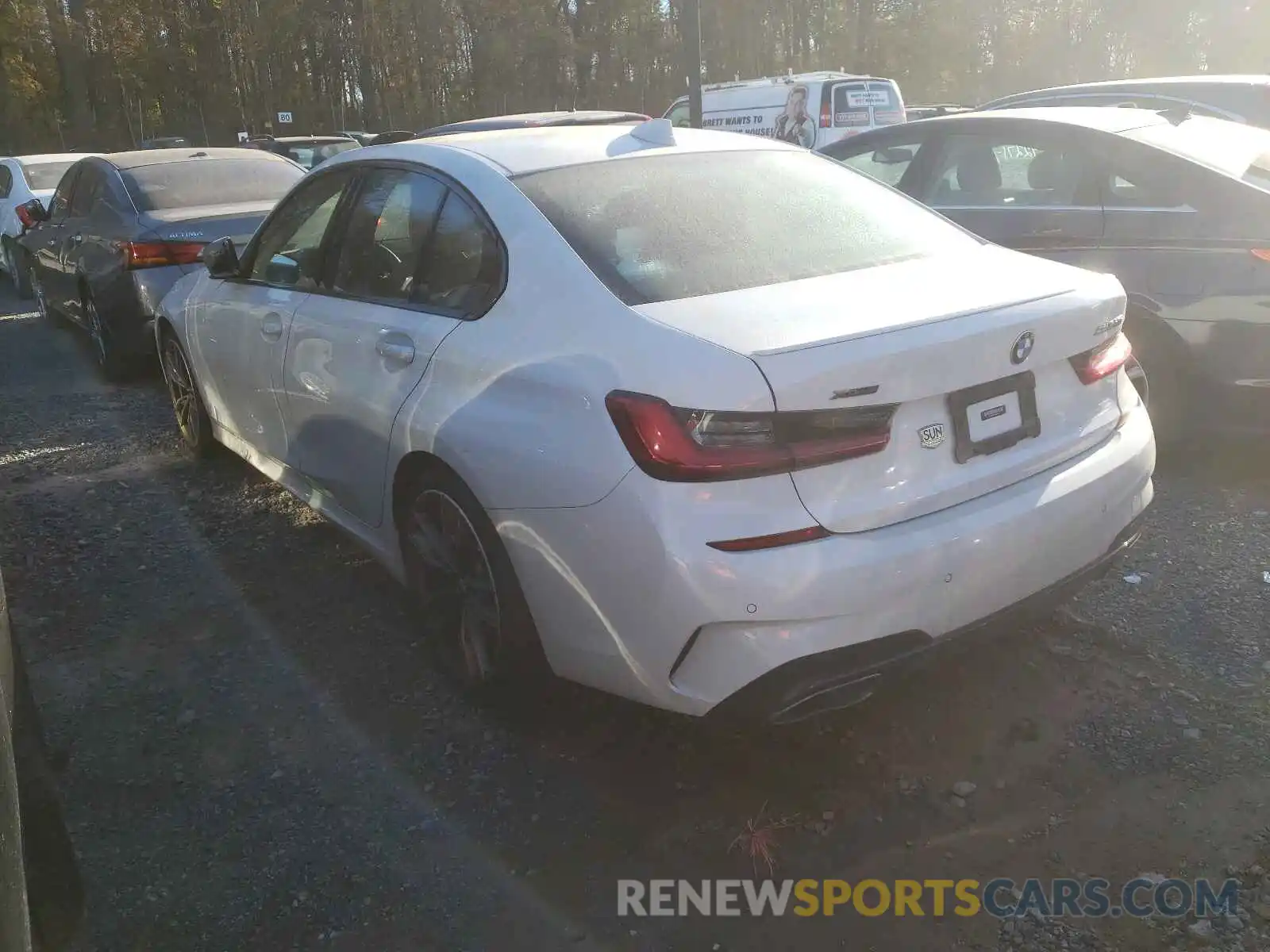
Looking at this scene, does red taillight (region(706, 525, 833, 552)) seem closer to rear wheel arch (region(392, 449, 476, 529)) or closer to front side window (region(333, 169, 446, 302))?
rear wheel arch (region(392, 449, 476, 529))

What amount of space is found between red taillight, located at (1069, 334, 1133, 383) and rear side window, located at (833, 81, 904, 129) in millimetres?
16045

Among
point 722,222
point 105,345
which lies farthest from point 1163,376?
point 105,345

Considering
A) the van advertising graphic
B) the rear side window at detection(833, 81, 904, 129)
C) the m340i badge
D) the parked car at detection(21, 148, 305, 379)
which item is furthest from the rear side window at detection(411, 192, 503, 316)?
the rear side window at detection(833, 81, 904, 129)

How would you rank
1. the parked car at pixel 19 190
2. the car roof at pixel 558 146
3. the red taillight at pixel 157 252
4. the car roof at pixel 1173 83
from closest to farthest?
the car roof at pixel 558 146 → the red taillight at pixel 157 252 → the car roof at pixel 1173 83 → the parked car at pixel 19 190

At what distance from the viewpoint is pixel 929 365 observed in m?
2.47

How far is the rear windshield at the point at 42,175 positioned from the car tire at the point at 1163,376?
11844mm

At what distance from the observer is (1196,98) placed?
24.2ft

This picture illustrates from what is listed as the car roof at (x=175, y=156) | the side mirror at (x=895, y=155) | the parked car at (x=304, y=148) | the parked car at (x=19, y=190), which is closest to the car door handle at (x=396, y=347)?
the side mirror at (x=895, y=155)

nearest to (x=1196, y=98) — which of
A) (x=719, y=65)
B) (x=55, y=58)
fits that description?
(x=55, y=58)

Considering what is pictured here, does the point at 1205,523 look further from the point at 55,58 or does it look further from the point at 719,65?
the point at 719,65

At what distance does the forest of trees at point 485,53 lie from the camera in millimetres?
37719

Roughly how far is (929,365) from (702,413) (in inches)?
20.9

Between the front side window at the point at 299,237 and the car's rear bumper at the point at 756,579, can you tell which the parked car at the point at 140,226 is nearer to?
the front side window at the point at 299,237

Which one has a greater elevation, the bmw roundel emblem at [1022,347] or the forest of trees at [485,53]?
the forest of trees at [485,53]
